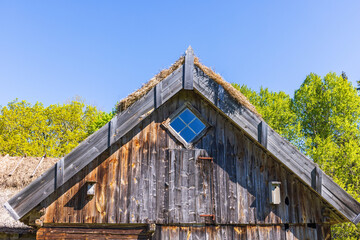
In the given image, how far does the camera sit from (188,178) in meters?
6.78

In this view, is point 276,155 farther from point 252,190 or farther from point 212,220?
point 212,220

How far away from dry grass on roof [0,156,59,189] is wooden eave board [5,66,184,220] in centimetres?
623

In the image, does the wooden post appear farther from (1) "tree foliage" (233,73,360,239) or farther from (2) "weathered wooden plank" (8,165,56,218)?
(1) "tree foliage" (233,73,360,239)

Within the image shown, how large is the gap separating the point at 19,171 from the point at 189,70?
858cm

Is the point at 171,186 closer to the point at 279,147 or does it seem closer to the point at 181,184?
the point at 181,184

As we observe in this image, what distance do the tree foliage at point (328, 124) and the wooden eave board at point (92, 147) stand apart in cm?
1604

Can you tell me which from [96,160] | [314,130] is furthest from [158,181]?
[314,130]

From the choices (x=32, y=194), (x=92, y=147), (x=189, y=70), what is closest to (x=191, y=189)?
(x=92, y=147)

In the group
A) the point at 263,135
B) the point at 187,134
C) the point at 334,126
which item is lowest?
the point at 263,135

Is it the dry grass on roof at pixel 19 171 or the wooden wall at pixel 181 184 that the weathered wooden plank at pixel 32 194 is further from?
the dry grass on roof at pixel 19 171

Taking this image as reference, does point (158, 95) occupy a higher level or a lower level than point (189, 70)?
lower

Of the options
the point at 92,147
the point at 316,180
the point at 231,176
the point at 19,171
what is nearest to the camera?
the point at 92,147

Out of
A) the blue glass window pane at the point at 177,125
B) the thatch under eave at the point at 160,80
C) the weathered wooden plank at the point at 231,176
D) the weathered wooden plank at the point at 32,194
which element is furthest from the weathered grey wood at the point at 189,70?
the weathered wooden plank at the point at 32,194

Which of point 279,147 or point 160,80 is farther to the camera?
point 160,80
